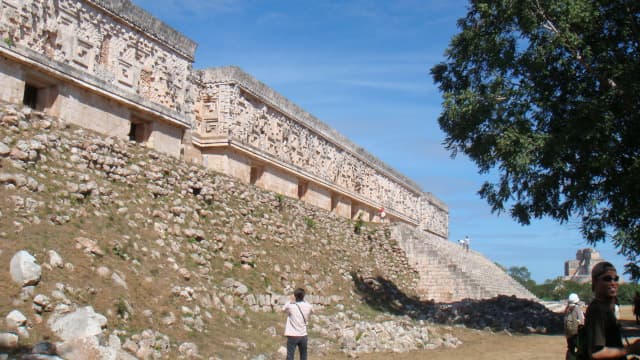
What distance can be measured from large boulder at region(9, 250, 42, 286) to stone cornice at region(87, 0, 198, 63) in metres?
6.00

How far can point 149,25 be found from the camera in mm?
13000

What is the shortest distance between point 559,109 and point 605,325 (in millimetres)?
11454

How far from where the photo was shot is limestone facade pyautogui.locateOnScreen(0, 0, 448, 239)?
10.4 meters

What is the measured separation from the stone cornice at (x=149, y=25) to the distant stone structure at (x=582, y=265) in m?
44.6

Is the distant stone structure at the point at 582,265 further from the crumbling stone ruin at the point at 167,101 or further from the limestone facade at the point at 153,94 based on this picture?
the limestone facade at the point at 153,94

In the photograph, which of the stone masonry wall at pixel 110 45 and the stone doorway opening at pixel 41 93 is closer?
the stone masonry wall at pixel 110 45

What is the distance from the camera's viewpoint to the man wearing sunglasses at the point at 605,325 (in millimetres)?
3494

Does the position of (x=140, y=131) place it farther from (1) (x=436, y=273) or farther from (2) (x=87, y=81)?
(1) (x=436, y=273)

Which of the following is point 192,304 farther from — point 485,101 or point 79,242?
point 485,101

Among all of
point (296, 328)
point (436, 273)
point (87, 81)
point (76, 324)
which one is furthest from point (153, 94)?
point (436, 273)

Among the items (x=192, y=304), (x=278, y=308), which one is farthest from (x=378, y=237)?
(x=192, y=304)

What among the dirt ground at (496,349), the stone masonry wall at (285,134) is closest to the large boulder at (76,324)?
the dirt ground at (496,349)

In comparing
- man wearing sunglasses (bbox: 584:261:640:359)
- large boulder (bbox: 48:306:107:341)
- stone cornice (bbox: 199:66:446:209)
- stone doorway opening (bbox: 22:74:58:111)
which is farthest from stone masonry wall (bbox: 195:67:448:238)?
man wearing sunglasses (bbox: 584:261:640:359)

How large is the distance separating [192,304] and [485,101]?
897 centimetres
